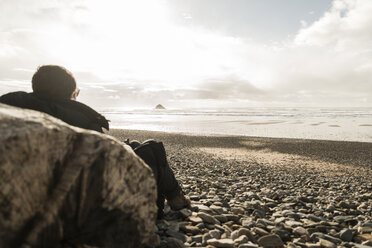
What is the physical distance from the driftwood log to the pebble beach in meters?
1.03

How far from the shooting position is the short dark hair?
9.01ft

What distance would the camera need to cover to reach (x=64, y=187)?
183cm

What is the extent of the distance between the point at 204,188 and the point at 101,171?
4.85 metres

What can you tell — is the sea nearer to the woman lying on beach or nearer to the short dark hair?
the woman lying on beach

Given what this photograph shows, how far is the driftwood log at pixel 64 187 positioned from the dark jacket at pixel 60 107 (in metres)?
0.61

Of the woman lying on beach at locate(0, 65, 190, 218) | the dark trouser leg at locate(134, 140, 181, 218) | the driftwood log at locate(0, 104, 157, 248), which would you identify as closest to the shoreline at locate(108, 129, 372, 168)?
the dark trouser leg at locate(134, 140, 181, 218)

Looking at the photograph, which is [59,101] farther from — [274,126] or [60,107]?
[274,126]

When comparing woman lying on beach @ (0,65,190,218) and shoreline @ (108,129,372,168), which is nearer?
woman lying on beach @ (0,65,190,218)

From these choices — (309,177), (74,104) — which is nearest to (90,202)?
(74,104)

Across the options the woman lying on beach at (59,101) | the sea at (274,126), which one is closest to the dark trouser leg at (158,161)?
the woman lying on beach at (59,101)

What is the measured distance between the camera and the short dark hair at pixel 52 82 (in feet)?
9.01

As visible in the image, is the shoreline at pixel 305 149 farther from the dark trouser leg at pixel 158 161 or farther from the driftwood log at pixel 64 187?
the driftwood log at pixel 64 187

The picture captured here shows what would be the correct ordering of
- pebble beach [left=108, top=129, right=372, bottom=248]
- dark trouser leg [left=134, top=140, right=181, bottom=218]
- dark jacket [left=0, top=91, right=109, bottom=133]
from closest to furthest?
1. dark jacket [left=0, top=91, right=109, bottom=133]
2. dark trouser leg [left=134, top=140, right=181, bottom=218]
3. pebble beach [left=108, top=129, right=372, bottom=248]

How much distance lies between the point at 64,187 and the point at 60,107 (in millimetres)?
1097
